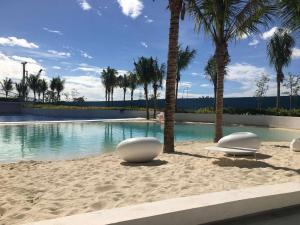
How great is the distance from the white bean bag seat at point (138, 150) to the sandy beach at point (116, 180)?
8.7 inches

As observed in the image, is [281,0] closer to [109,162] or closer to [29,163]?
[109,162]

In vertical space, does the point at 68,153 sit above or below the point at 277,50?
below

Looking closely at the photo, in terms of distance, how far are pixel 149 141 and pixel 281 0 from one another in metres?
7.11

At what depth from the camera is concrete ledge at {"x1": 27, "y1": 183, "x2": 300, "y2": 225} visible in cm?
395

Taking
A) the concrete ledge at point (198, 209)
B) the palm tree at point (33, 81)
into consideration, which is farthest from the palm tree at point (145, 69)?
the palm tree at point (33, 81)

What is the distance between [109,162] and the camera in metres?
9.94

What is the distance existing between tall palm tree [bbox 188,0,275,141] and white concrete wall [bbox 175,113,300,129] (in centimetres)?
1793

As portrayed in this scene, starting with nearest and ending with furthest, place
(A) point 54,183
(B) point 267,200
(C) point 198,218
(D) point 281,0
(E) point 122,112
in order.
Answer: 1. (C) point 198,218
2. (B) point 267,200
3. (A) point 54,183
4. (D) point 281,0
5. (E) point 122,112

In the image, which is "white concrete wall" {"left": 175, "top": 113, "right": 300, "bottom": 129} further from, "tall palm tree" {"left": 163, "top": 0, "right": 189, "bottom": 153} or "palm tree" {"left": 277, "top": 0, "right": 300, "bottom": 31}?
"tall palm tree" {"left": 163, "top": 0, "right": 189, "bottom": 153}

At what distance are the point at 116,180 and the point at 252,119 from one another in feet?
93.2

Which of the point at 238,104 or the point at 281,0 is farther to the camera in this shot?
the point at 238,104

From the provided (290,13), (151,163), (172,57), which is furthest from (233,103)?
(151,163)

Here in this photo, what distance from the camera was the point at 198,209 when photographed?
172 inches

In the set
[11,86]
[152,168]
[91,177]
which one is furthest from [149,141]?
[11,86]
